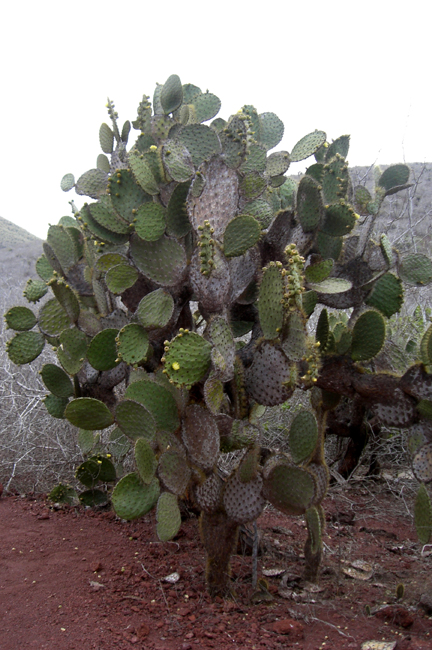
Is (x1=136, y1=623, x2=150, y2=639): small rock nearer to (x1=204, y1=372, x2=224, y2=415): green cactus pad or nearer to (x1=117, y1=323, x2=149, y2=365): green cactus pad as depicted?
(x1=204, y1=372, x2=224, y2=415): green cactus pad

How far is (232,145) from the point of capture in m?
2.11

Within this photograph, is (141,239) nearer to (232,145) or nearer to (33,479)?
(232,145)

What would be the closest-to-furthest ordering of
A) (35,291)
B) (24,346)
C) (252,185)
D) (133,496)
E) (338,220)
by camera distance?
1. (133,496)
2. (252,185)
3. (338,220)
4. (24,346)
5. (35,291)

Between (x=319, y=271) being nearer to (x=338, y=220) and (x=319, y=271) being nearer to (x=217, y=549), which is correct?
(x=338, y=220)

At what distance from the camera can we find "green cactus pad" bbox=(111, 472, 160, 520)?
5.93 feet

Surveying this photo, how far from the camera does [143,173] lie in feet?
6.88

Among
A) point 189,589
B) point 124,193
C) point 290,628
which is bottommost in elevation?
point 189,589

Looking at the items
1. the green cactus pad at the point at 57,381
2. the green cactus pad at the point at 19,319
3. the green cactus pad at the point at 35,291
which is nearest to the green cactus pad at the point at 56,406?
the green cactus pad at the point at 57,381

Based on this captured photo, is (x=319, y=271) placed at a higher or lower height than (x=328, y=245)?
lower

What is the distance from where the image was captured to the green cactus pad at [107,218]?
2.15 meters

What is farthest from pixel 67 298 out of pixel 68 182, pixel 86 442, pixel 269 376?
pixel 269 376

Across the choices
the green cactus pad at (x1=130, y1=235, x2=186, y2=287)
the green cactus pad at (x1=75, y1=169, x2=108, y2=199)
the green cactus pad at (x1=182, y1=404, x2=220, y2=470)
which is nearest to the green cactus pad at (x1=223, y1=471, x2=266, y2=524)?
the green cactus pad at (x1=182, y1=404, x2=220, y2=470)

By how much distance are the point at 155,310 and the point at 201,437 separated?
1.68ft

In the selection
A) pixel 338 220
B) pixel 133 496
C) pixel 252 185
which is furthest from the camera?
pixel 338 220
